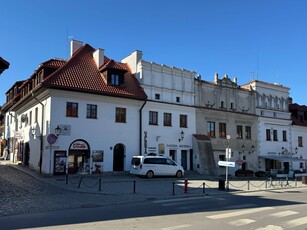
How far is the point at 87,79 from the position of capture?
28.2 metres

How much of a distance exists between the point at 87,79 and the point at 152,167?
9953 mm

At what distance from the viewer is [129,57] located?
112ft

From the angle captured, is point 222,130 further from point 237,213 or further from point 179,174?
point 237,213

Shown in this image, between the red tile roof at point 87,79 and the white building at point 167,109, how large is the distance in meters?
1.58

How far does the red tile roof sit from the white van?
6.25 m

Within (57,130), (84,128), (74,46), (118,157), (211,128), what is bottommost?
(118,157)

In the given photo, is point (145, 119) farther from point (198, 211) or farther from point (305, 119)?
point (305, 119)

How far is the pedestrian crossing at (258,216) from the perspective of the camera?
9.61 metres

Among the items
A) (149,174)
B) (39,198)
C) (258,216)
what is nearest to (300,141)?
(149,174)

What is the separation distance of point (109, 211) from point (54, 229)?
3535mm

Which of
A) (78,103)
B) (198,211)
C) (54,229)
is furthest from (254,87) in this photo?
(54,229)

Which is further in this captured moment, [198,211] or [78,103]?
[78,103]

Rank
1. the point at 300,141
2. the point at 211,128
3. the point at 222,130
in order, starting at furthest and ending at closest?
the point at 300,141
the point at 222,130
the point at 211,128

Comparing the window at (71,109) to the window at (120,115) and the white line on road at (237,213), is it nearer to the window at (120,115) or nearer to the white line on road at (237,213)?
the window at (120,115)
